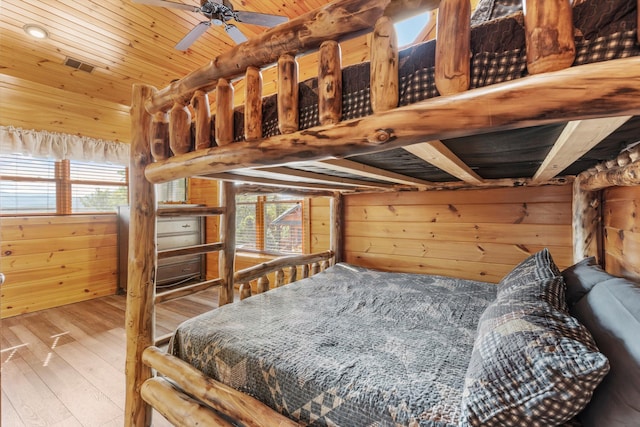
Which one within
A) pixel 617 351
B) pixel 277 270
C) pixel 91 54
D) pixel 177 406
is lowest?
pixel 177 406

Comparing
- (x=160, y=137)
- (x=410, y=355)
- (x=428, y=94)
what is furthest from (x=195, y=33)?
(x=410, y=355)

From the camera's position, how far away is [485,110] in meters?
0.58

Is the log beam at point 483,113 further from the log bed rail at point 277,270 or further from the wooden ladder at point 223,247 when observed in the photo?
the log bed rail at point 277,270

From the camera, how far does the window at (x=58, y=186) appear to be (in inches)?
128

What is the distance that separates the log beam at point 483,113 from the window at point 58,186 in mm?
4141

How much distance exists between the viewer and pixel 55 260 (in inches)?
137

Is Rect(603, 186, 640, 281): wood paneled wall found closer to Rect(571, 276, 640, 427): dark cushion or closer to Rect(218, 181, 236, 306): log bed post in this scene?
Rect(571, 276, 640, 427): dark cushion

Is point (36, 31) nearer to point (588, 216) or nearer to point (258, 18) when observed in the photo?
point (258, 18)

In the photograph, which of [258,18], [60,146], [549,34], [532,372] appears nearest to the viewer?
[549,34]

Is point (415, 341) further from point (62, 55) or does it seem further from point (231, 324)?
point (62, 55)

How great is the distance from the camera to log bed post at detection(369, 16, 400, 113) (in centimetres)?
67

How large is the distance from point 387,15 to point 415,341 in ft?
3.92

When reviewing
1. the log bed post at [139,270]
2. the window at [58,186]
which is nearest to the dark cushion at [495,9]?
the log bed post at [139,270]

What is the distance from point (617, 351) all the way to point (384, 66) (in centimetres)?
91
